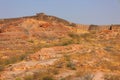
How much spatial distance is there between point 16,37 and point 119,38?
245 inches

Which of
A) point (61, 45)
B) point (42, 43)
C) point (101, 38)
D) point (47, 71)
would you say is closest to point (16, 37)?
point (42, 43)

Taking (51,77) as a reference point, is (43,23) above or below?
above

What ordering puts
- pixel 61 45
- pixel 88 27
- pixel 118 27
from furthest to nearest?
pixel 88 27 → pixel 118 27 → pixel 61 45

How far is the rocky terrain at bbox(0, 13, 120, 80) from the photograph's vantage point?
1405 centimetres

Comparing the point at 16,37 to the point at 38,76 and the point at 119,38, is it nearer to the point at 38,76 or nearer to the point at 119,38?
the point at 119,38

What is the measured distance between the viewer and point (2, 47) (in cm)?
2005

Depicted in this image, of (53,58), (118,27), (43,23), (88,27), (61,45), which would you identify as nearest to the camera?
(53,58)

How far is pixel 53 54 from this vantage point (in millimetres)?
16969

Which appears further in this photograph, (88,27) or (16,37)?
(88,27)

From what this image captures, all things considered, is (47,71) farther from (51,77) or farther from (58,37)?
(58,37)

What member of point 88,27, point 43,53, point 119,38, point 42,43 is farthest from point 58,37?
point 88,27

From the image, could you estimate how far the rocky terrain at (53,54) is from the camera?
14.0m

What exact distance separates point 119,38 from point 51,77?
991 cm

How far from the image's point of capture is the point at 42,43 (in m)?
20.9
